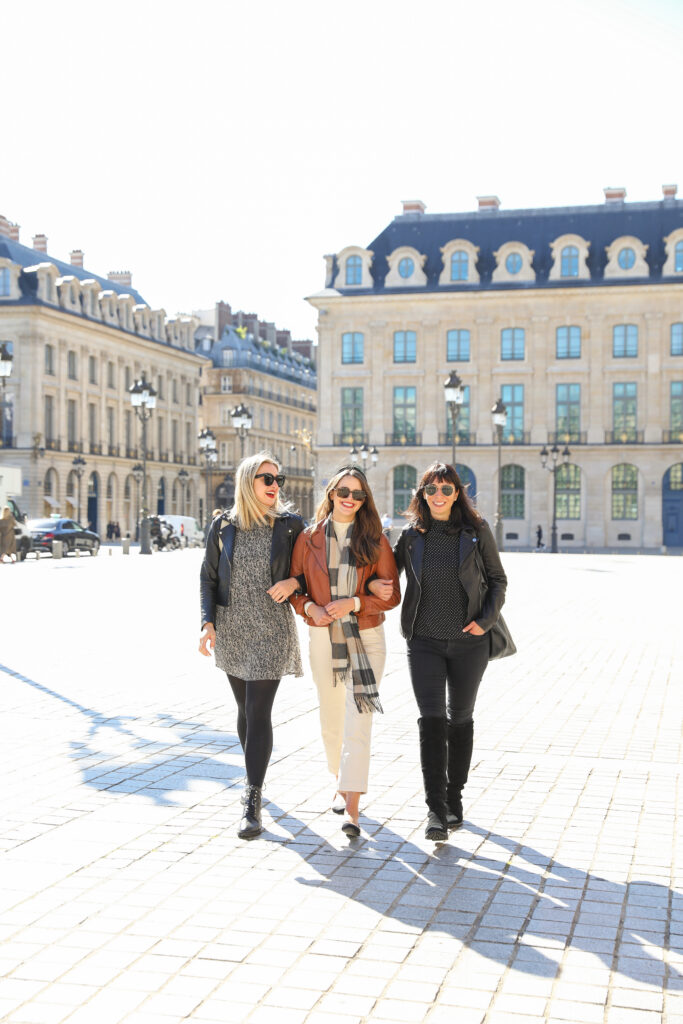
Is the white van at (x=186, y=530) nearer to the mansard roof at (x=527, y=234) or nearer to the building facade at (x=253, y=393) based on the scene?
the mansard roof at (x=527, y=234)

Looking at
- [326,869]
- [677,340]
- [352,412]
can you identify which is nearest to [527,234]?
[677,340]

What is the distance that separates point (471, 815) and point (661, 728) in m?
2.96

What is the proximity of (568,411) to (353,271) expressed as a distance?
13.3 m

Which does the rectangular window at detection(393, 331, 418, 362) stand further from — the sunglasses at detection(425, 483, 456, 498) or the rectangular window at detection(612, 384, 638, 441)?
the sunglasses at detection(425, 483, 456, 498)

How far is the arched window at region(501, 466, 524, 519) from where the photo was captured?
62.1 meters

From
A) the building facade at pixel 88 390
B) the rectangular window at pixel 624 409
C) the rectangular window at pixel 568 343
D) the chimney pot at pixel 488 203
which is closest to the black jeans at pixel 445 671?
the building facade at pixel 88 390

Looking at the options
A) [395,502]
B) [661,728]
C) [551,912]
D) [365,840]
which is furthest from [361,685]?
[395,502]

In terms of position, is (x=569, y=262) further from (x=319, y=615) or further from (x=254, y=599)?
(x=319, y=615)

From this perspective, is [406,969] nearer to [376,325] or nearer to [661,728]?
[661,728]

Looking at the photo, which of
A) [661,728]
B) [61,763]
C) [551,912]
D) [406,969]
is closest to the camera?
[406,969]

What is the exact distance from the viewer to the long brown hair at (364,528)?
5.86m

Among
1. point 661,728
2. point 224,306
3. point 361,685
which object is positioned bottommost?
point 661,728

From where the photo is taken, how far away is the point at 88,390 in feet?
237

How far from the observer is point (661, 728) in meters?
8.88
